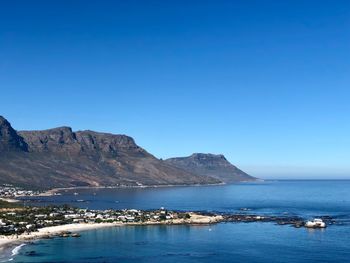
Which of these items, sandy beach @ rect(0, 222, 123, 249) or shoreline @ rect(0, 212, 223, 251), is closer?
sandy beach @ rect(0, 222, 123, 249)

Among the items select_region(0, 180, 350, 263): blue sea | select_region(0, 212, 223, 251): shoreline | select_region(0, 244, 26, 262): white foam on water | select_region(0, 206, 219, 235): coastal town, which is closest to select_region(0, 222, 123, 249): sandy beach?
select_region(0, 212, 223, 251): shoreline

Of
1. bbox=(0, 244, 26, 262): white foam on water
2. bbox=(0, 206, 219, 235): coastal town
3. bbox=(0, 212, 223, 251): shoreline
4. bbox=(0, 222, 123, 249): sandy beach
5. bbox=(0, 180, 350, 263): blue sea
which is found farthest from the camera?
bbox=(0, 206, 219, 235): coastal town

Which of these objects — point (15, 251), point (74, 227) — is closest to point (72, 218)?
point (74, 227)

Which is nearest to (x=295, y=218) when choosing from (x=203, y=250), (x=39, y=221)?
(x=203, y=250)

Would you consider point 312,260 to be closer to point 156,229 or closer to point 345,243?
point 345,243

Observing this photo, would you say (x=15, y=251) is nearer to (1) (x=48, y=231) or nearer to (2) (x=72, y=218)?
(1) (x=48, y=231)

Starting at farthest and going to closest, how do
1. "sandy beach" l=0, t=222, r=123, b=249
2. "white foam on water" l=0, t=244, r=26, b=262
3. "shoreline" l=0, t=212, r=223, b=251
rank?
1. "shoreline" l=0, t=212, r=223, b=251
2. "sandy beach" l=0, t=222, r=123, b=249
3. "white foam on water" l=0, t=244, r=26, b=262

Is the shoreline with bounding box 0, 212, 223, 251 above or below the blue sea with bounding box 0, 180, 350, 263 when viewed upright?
above

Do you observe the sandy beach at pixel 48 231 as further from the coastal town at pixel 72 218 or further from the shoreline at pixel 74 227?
the coastal town at pixel 72 218

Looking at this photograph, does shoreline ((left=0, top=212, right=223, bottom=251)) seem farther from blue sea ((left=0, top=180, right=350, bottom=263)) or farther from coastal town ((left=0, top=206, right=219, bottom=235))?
blue sea ((left=0, top=180, right=350, bottom=263))

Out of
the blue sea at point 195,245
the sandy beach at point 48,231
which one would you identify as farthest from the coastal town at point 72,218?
the blue sea at point 195,245

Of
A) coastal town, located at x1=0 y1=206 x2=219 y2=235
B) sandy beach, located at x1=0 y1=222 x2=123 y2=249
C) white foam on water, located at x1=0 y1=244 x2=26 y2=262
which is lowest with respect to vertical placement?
white foam on water, located at x1=0 y1=244 x2=26 y2=262
